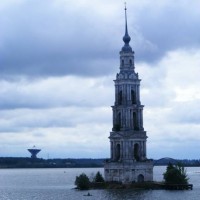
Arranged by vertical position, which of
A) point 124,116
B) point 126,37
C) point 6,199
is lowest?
point 6,199

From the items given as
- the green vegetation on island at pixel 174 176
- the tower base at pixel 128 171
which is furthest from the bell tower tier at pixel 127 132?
the green vegetation on island at pixel 174 176

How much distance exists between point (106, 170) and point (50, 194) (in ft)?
35.4

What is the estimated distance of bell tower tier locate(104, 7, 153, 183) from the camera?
132 m

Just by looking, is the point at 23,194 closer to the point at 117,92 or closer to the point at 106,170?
the point at 106,170

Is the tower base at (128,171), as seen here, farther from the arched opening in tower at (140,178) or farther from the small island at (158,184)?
the small island at (158,184)

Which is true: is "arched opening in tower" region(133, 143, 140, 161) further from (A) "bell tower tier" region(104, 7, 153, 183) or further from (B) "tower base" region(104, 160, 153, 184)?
(B) "tower base" region(104, 160, 153, 184)

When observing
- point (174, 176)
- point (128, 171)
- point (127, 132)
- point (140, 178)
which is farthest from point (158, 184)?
point (127, 132)

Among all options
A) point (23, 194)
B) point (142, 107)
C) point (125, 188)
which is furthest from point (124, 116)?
point (23, 194)

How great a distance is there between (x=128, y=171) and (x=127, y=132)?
6.92 m

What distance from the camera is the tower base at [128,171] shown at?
131375 mm

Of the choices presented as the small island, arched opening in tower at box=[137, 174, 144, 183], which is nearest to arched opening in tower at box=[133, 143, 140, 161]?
arched opening in tower at box=[137, 174, 144, 183]

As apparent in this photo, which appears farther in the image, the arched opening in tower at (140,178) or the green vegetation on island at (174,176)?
the arched opening in tower at (140,178)

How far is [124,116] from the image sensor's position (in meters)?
134

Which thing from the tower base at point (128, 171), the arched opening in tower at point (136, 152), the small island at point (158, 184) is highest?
the arched opening in tower at point (136, 152)
